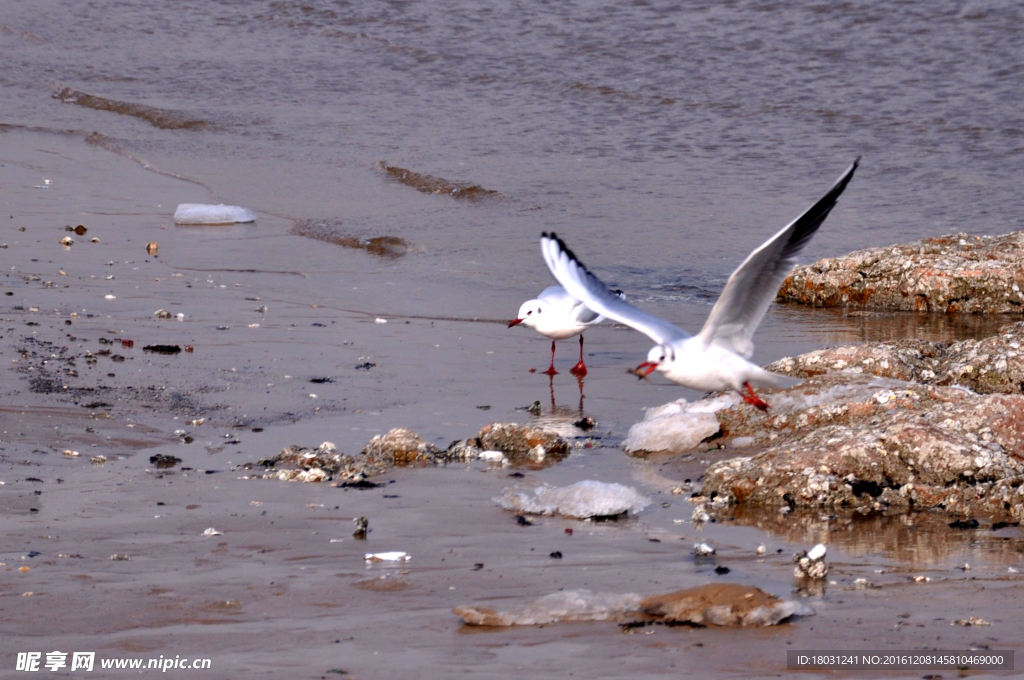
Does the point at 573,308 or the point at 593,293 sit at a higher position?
the point at 593,293

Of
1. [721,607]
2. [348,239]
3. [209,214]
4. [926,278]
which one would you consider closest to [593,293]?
[721,607]

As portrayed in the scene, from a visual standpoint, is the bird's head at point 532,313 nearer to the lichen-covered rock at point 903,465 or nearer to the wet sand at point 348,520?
the wet sand at point 348,520

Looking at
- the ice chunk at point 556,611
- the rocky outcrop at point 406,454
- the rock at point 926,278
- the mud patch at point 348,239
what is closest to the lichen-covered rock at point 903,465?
the rocky outcrop at point 406,454

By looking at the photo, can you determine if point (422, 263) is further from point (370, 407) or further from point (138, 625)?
point (138, 625)

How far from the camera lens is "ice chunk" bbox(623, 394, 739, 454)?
591 centimetres

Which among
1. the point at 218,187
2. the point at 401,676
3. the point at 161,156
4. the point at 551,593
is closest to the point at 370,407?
the point at 551,593

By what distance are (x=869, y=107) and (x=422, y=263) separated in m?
8.30

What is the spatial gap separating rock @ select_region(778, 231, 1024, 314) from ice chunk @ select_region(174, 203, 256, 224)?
542 centimetres

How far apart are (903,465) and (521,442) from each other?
179 centimetres

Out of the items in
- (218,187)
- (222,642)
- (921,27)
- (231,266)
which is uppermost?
(921,27)

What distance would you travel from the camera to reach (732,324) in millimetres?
5207

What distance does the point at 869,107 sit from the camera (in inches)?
641

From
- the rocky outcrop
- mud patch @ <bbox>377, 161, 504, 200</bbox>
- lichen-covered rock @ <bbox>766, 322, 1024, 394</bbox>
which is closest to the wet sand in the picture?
the rocky outcrop

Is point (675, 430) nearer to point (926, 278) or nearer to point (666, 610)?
point (666, 610)
